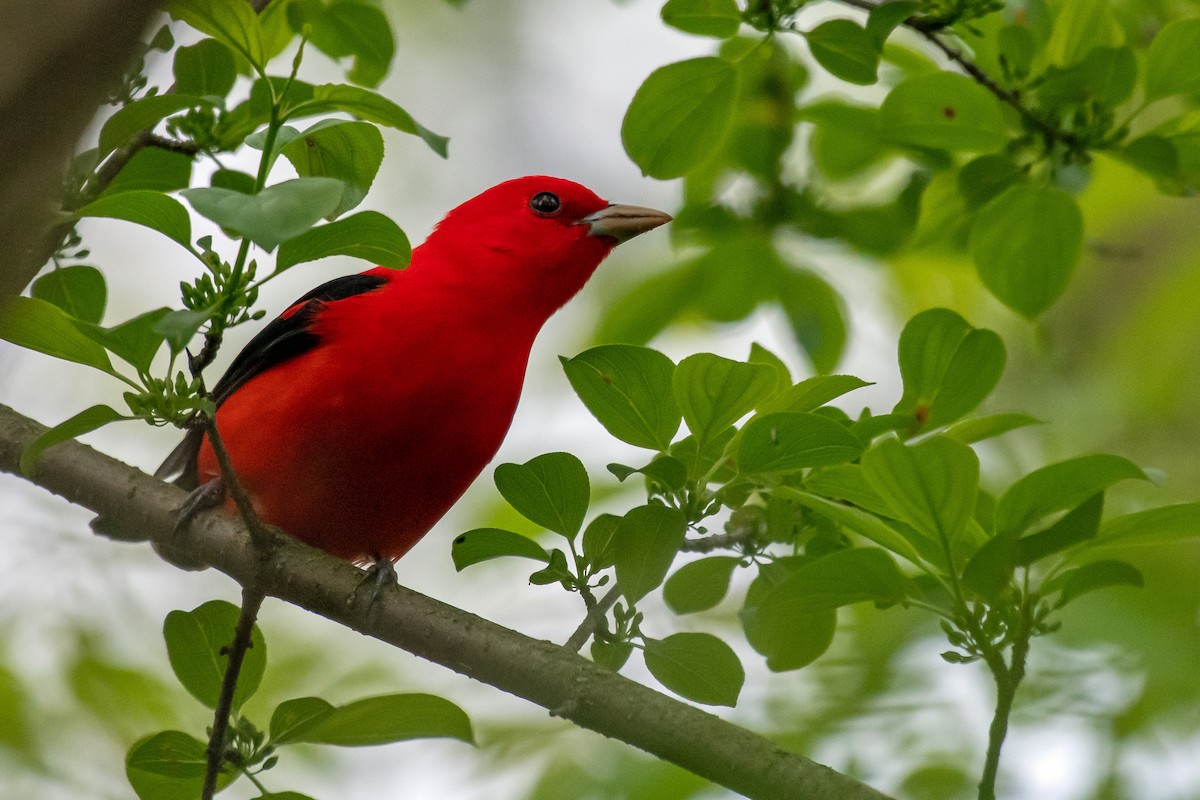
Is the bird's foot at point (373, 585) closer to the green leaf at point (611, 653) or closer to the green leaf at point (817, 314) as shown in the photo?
the green leaf at point (611, 653)

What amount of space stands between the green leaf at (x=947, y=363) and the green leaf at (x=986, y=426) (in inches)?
1.8

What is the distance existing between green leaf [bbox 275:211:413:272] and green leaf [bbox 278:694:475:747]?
114cm

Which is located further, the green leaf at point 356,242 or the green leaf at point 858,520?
the green leaf at point 858,520

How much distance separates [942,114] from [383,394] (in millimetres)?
1991

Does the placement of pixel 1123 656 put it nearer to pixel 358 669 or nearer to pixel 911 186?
pixel 911 186

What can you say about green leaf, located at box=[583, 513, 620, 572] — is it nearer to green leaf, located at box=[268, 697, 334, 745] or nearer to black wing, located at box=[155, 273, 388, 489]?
green leaf, located at box=[268, 697, 334, 745]

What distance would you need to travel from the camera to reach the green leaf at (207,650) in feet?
11.6

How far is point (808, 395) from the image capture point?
3.12m

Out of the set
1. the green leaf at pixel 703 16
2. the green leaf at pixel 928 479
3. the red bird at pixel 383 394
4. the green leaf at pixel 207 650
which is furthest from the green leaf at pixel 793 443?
the red bird at pixel 383 394

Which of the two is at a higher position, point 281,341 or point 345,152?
point 281,341

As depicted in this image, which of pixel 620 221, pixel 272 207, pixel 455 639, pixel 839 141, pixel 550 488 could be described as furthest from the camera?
pixel 620 221

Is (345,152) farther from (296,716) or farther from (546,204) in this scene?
(546,204)

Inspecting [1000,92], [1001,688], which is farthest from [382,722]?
[1000,92]

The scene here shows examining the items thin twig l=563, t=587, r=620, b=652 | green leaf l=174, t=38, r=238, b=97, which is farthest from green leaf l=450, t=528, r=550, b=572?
green leaf l=174, t=38, r=238, b=97
